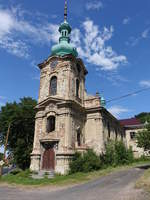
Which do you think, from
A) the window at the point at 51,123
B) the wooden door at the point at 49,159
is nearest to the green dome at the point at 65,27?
the window at the point at 51,123

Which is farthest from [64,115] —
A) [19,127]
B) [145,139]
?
[19,127]

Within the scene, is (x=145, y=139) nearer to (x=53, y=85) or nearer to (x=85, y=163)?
(x=85, y=163)

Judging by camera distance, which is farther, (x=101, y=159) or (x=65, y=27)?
(x=65, y=27)

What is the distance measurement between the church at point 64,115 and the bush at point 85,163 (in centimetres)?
80

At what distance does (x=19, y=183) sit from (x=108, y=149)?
10864 mm

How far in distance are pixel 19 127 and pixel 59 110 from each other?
11916mm

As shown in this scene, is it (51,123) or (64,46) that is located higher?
(64,46)

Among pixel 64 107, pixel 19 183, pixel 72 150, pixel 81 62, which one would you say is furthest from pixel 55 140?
pixel 81 62

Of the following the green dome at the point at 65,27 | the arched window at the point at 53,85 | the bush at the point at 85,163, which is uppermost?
the green dome at the point at 65,27

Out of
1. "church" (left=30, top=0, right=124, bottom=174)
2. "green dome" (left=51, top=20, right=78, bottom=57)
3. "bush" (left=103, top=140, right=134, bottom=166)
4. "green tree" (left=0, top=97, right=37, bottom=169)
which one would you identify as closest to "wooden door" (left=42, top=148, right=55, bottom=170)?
"church" (left=30, top=0, right=124, bottom=174)

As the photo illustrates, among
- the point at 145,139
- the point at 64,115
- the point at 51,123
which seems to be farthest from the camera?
the point at 51,123

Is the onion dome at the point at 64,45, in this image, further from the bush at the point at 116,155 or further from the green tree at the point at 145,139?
the green tree at the point at 145,139

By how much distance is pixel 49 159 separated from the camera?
72.2 ft

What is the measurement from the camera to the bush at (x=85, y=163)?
1998 centimetres
